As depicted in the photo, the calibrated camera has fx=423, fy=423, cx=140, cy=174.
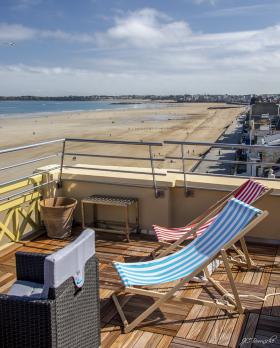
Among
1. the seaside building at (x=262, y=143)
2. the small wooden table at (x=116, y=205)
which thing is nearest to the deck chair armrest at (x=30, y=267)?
the small wooden table at (x=116, y=205)

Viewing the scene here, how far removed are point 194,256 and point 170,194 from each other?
181cm

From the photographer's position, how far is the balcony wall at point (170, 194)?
16.3 feet

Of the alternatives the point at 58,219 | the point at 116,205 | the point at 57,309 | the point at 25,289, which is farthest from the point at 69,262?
the point at 58,219

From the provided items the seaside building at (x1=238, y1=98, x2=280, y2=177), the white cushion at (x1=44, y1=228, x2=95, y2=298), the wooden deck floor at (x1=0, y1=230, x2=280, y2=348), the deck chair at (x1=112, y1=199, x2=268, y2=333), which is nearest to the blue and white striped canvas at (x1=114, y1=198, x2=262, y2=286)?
the deck chair at (x1=112, y1=199, x2=268, y2=333)

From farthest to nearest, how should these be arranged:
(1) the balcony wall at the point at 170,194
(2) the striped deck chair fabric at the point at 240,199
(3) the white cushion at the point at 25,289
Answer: (1) the balcony wall at the point at 170,194, (2) the striped deck chair fabric at the point at 240,199, (3) the white cushion at the point at 25,289

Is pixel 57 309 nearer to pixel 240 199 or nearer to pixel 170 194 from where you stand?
pixel 240 199

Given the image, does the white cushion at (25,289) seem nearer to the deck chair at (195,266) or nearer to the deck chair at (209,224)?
the deck chair at (195,266)

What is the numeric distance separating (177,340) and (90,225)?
110 inches

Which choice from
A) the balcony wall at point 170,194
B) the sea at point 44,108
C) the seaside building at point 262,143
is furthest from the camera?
the sea at point 44,108

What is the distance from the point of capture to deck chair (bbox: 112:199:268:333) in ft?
10.5

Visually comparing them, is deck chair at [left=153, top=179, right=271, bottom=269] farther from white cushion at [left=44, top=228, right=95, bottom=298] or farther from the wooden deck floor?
white cushion at [left=44, top=228, right=95, bottom=298]

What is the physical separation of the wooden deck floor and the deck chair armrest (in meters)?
0.66

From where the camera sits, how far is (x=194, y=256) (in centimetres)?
352

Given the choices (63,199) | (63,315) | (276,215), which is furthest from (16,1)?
(63,315)
